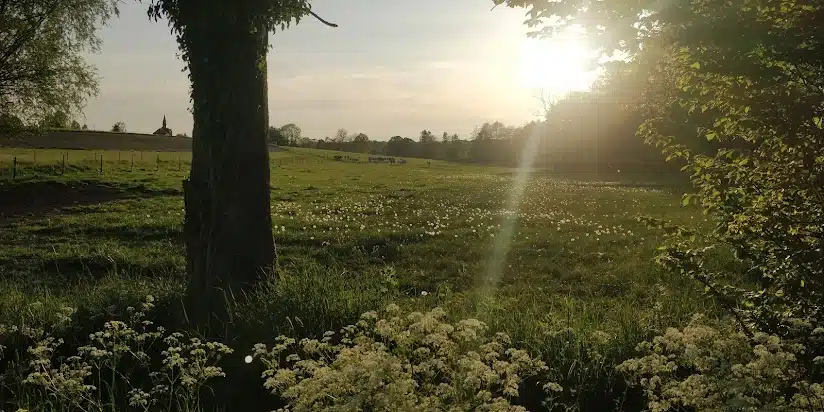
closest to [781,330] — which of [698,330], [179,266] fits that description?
[698,330]

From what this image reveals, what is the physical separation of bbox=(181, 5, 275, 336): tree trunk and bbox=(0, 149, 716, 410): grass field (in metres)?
0.45

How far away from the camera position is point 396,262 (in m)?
11.8

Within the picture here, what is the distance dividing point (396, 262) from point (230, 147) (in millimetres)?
5421

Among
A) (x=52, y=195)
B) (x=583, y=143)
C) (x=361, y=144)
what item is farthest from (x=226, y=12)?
(x=361, y=144)

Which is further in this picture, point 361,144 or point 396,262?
point 361,144

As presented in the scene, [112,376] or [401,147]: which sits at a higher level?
[401,147]

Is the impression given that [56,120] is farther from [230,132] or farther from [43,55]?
[230,132]

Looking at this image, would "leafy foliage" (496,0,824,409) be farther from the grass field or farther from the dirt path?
the dirt path

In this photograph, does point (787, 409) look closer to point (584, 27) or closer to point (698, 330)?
point (698, 330)

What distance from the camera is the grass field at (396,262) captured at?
529cm

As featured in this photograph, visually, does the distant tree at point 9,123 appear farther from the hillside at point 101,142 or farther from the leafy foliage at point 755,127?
the hillside at point 101,142

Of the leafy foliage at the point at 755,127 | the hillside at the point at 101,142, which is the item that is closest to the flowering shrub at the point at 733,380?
the leafy foliage at the point at 755,127

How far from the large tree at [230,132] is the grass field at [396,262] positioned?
49 centimetres

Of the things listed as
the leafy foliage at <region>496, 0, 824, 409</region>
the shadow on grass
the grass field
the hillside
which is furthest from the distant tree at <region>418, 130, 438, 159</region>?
the leafy foliage at <region>496, 0, 824, 409</region>
